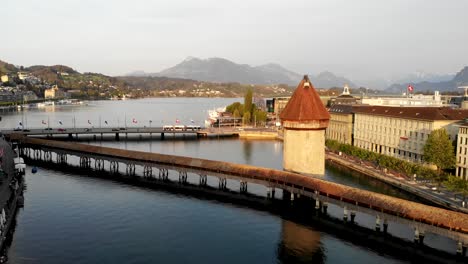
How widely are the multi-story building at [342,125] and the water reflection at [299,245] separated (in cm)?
4703

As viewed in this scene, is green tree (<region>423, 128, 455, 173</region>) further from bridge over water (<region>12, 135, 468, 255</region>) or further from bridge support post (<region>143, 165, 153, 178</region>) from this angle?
bridge support post (<region>143, 165, 153, 178</region>)

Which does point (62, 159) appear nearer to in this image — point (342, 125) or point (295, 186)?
point (295, 186)

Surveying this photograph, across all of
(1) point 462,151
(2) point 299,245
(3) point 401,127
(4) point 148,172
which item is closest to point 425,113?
(3) point 401,127

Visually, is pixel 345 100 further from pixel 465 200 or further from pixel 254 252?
pixel 254 252

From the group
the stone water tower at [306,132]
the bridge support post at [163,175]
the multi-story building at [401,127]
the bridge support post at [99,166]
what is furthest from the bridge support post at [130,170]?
the multi-story building at [401,127]

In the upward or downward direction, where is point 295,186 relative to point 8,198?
upward

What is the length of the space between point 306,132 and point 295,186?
18.7ft

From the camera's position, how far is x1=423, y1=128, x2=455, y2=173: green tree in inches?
2191

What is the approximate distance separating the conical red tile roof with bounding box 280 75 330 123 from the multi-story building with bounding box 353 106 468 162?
22.6 m

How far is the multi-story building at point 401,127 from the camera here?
6244 centimetres

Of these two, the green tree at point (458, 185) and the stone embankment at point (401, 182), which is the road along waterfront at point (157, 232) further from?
the green tree at point (458, 185)

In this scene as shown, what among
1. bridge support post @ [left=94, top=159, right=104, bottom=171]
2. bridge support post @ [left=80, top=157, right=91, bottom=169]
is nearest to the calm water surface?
bridge support post @ [left=94, top=159, right=104, bottom=171]

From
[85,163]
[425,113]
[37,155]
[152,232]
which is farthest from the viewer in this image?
[37,155]

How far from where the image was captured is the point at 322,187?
43344 mm
